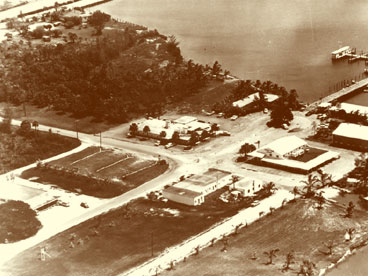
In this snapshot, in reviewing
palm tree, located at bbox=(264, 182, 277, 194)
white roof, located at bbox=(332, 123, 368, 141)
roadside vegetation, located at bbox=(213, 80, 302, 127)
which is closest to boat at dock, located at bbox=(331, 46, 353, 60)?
roadside vegetation, located at bbox=(213, 80, 302, 127)

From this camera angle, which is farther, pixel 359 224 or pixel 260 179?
pixel 260 179

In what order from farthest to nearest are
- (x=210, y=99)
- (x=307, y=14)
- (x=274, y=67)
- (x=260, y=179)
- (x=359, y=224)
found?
(x=307, y=14)
(x=274, y=67)
(x=210, y=99)
(x=260, y=179)
(x=359, y=224)

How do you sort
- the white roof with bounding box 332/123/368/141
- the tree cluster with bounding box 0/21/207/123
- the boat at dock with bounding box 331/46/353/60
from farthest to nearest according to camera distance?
1. the boat at dock with bounding box 331/46/353/60
2. the tree cluster with bounding box 0/21/207/123
3. the white roof with bounding box 332/123/368/141

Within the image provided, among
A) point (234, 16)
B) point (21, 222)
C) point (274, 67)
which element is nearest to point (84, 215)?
point (21, 222)

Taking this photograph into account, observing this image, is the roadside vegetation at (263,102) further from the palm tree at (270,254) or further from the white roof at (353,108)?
the palm tree at (270,254)

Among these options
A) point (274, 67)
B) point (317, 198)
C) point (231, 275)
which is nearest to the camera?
point (231, 275)

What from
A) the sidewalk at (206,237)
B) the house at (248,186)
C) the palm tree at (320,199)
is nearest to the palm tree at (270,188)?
the sidewalk at (206,237)

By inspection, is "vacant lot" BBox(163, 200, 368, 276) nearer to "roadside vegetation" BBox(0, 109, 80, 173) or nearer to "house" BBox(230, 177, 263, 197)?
"house" BBox(230, 177, 263, 197)

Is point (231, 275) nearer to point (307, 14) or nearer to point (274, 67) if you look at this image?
point (274, 67)
